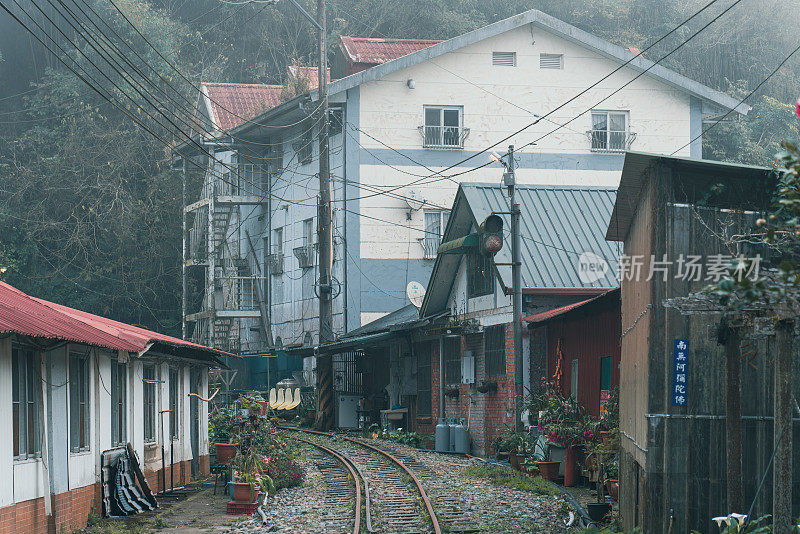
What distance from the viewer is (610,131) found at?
1398 inches

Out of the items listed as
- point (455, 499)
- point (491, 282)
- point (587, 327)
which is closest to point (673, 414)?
point (455, 499)

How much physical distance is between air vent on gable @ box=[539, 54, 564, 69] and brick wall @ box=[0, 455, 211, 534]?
80.8 feet

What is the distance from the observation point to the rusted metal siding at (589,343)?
1755 centimetres

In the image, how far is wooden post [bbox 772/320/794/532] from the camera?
8023 mm

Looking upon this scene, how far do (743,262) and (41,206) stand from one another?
144 ft

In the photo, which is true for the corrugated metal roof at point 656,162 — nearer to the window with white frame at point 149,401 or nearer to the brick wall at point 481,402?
the window with white frame at point 149,401

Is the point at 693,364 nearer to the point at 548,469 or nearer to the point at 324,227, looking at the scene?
the point at 548,469

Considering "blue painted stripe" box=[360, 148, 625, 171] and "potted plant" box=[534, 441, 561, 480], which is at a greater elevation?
"blue painted stripe" box=[360, 148, 625, 171]

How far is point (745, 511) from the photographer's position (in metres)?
10.2

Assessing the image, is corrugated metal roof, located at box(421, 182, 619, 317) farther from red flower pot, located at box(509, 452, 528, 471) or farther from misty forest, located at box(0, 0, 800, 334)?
misty forest, located at box(0, 0, 800, 334)

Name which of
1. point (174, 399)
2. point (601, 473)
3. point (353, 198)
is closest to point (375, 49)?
point (353, 198)

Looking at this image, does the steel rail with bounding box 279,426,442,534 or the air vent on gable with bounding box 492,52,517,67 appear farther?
the air vent on gable with bounding box 492,52,517,67

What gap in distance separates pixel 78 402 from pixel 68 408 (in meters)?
0.88

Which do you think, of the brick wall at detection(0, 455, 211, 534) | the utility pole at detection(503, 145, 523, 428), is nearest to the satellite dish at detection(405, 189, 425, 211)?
the utility pole at detection(503, 145, 523, 428)
